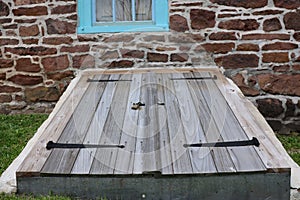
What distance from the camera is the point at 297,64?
5.07 m

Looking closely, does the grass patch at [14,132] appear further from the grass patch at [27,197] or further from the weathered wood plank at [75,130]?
the grass patch at [27,197]

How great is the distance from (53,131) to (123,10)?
2.45 metres

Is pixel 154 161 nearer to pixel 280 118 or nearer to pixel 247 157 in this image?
pixel 247 157

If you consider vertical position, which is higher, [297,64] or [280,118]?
[297,64]

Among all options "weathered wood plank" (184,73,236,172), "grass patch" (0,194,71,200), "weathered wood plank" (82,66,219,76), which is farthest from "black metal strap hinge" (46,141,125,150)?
"weathered wood plank" (82,66,219,76)

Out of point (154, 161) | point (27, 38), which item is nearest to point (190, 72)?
point (27, 38)

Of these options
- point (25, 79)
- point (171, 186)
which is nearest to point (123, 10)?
point (25, 79)

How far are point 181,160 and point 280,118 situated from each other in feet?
9.26

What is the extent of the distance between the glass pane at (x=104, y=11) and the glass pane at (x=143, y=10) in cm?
30

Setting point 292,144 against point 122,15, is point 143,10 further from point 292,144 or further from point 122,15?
point 292,144

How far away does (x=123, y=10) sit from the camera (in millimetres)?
5242

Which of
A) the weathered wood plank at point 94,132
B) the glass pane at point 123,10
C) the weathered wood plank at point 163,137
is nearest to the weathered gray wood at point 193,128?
the weathered wood plank at point 163,137

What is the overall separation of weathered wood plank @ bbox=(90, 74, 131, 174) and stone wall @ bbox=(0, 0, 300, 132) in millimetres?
1053

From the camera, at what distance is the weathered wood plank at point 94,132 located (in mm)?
Result: 2603
